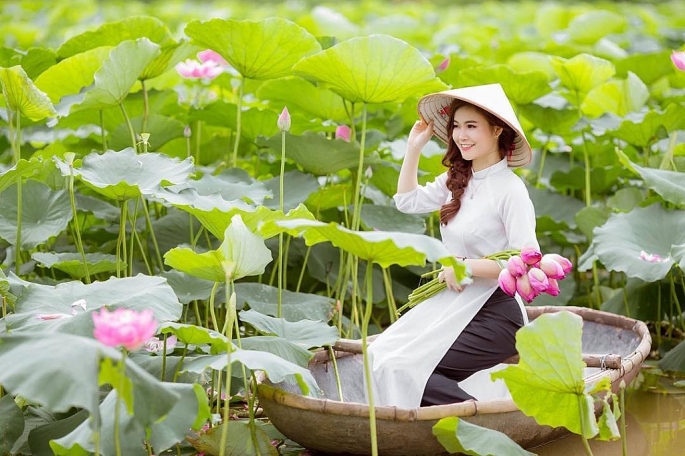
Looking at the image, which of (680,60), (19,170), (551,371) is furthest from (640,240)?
(19,170)

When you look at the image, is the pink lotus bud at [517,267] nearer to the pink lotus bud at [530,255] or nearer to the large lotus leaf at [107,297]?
the pink lotus bud at [530,255]

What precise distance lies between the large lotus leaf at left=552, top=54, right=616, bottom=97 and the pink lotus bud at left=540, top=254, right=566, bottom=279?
1244 millimetres

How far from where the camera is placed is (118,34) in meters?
2.92

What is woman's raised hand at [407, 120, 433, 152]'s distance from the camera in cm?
225

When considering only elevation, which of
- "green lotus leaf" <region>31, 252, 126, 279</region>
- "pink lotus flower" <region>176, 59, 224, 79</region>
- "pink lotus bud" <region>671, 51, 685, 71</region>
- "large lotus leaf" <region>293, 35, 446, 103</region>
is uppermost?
"large lotus leaf" <region>293, 35, 446, 103</region>

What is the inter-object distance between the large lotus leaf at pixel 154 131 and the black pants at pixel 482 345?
3.96ft

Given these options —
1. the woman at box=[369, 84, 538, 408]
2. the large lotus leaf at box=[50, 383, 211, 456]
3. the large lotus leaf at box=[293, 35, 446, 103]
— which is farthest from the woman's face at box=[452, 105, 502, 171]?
the large lotus leaf at box=[50, 383, 211, 456]

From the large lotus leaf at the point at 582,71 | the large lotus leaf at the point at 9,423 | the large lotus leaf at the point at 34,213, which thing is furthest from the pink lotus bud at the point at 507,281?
the large lotus leaf at the point at 582,71

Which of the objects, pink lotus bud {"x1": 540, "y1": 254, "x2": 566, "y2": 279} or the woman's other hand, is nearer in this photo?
pink lotus bud {"x1": 540, "y1": 254, "x2": 566, "y2": 279}

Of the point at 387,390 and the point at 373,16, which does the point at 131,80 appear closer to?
the point at 387,390

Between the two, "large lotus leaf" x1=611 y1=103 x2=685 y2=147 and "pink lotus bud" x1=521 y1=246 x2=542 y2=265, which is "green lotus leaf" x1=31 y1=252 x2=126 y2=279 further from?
"large lotus leaf" x1=611 y1=103 x2=685 y2=147

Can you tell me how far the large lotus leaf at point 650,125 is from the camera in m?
2.88

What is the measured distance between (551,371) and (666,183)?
1019mm

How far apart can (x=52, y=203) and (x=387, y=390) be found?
1004mm
